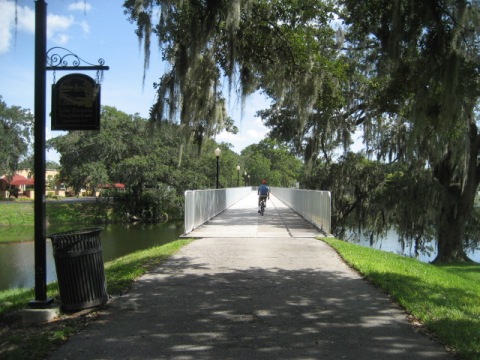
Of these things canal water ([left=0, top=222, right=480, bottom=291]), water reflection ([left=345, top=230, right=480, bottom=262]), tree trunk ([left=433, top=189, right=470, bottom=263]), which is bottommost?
water reflection ([left=345, top=230, right=480, bottom=262])

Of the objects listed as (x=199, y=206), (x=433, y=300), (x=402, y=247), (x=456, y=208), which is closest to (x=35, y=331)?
(x=433, y=300)

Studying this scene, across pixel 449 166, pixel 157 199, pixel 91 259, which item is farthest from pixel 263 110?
pixel 157 199

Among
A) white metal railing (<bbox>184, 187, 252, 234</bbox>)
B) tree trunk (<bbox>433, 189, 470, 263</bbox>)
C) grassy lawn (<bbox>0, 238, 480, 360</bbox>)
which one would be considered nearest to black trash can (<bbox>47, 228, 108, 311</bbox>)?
grassy lawn (<bbox>0, 238, 480, 360</bbox>)

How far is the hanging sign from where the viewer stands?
17.6 ft

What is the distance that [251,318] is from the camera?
490 cm

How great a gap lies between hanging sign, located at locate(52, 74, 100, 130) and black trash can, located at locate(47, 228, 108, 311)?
1.27 metres

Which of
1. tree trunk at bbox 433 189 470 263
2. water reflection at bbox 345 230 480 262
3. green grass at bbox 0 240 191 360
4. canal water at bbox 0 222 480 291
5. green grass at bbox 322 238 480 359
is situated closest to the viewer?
green grass at bbox 0 240 191 360

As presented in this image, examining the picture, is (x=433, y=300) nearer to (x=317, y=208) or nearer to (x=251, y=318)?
(x=251, y=318)

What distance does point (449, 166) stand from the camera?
757 inches

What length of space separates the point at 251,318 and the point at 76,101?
3164mm

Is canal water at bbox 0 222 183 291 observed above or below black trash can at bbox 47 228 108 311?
below

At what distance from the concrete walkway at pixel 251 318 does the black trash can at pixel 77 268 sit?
1.08ft

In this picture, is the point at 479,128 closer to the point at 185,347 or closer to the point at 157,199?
the point at 185,347

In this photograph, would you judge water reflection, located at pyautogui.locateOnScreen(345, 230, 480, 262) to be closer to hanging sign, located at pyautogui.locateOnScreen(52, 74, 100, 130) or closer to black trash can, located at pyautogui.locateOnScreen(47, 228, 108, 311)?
black trash can, located at pyautogui.locateOnScreen(47, 228, 108, 311)
